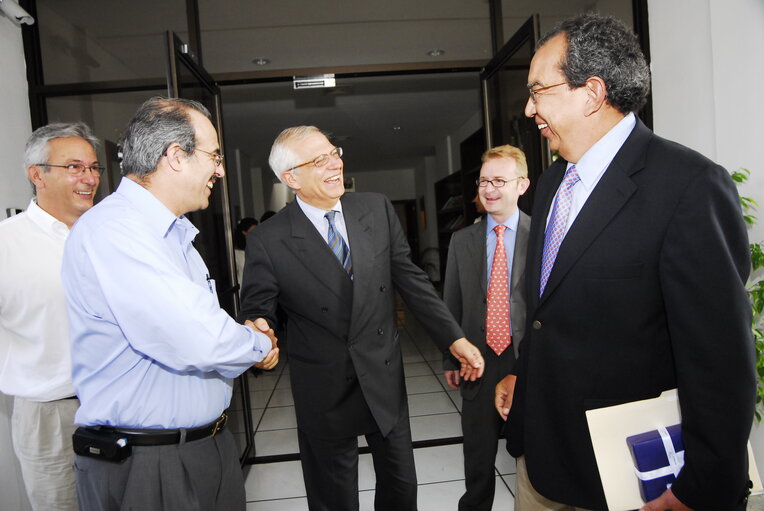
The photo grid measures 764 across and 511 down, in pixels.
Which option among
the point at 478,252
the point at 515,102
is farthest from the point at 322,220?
the point at 515,102

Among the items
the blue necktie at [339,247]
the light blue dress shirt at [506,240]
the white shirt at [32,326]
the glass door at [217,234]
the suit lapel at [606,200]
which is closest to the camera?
the suit lapel at [606,200]

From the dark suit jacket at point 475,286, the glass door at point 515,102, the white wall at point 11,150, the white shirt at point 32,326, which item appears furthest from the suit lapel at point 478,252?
the white wall at point 11,150

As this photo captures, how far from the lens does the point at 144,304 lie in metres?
1.10

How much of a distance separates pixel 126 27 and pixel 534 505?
3.95 meters

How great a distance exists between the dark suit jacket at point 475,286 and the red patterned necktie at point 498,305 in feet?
0.09

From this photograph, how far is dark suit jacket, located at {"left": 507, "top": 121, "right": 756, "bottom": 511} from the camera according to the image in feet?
2.99

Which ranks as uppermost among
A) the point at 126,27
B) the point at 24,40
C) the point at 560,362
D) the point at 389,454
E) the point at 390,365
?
the point at 126,27

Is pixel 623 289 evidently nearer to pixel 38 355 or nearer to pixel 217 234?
pixel 38 355

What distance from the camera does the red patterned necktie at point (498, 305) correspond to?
2127 millimetres

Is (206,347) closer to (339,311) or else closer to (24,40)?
(339,311)

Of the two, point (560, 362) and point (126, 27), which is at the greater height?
point (126, 27)

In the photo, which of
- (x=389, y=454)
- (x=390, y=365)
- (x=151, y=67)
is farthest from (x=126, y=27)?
(x=389, y=454)

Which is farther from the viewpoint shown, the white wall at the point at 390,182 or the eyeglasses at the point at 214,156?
the white wall at the point at 390,182

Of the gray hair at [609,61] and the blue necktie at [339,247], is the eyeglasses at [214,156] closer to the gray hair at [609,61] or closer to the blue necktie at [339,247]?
the blue necktie at [339,247]
